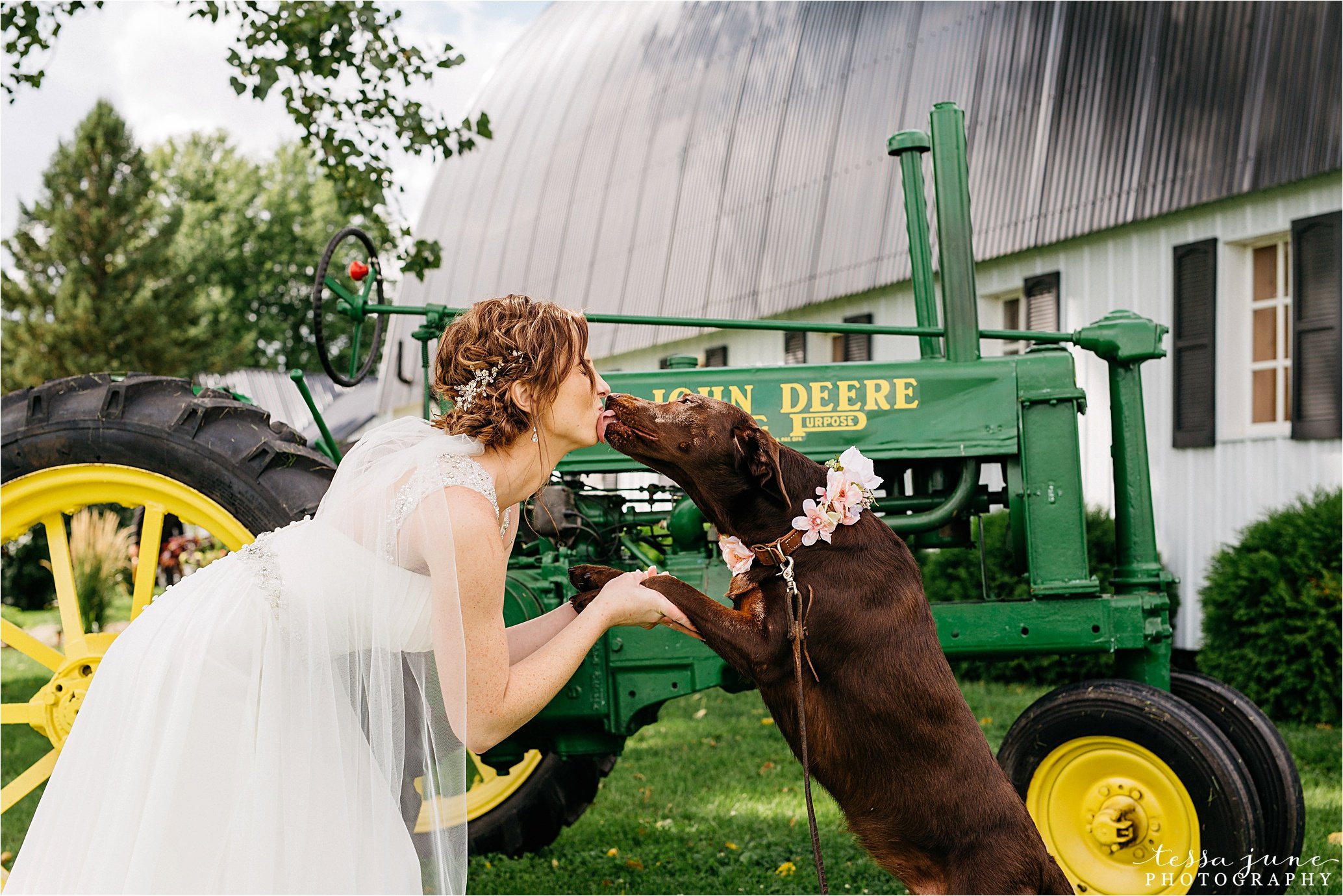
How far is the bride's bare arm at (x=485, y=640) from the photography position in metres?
2.06

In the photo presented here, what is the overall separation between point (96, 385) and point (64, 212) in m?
22.3

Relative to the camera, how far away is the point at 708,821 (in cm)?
450

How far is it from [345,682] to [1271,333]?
22.0 ft

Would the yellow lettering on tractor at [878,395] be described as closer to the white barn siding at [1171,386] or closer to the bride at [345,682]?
→ the bride at [345,682]

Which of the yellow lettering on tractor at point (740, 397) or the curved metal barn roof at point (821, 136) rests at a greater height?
the curved metal barn roof at point (821, 136)

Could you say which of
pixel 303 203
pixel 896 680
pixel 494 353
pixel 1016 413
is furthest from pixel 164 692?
pixel 303 203

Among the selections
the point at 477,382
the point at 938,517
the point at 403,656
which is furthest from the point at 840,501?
the point at 403,656

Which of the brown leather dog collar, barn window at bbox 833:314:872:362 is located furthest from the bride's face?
barn window at bbox 833:314:872:362

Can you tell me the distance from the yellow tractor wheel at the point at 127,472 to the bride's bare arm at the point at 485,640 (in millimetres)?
1249

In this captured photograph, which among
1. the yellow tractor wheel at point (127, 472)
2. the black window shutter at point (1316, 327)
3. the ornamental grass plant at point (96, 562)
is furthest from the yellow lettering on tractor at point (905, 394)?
the ornamental grass plant at point (96, 562)

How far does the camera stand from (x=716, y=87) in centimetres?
1239

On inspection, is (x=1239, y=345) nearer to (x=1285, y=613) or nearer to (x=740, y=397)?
(x=1285, y=613)


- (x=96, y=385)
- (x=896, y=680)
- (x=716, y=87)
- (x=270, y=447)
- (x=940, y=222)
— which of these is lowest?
(x=896, y=680)

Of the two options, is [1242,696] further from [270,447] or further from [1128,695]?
[270,447]
